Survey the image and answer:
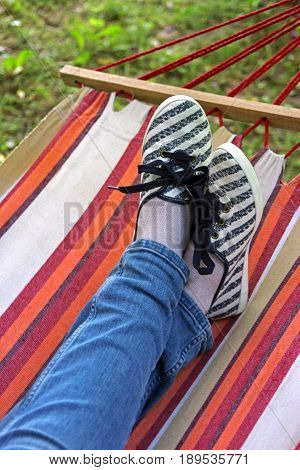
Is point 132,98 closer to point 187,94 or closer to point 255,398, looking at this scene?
point 187,94

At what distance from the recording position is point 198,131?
1.14 meters

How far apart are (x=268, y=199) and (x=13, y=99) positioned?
952mm

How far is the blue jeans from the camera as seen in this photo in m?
0.79

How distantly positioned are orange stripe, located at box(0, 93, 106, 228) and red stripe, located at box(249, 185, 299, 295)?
1.48 feet

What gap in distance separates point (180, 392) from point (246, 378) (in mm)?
110

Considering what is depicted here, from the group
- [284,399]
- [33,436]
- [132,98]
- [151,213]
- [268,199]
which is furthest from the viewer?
[132,98]

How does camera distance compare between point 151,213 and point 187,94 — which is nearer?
point 151,213

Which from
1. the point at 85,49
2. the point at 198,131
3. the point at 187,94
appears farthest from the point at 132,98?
the point at 85,49

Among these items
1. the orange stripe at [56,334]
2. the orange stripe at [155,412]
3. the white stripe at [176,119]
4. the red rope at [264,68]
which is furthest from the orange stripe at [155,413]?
the red rope at [264,68]

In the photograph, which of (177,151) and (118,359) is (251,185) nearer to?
(177,151)

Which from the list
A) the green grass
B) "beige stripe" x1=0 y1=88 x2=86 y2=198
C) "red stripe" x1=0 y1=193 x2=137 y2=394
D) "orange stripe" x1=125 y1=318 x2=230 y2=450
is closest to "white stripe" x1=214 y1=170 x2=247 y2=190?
"red stripe" x1=0 y1=193 x2=137 y2=394

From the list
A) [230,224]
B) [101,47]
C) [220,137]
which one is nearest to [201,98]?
[220,137]

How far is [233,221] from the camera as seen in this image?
42.0 inches

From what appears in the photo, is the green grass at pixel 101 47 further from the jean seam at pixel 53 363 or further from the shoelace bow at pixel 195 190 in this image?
the jean seam at pixel 53 363
